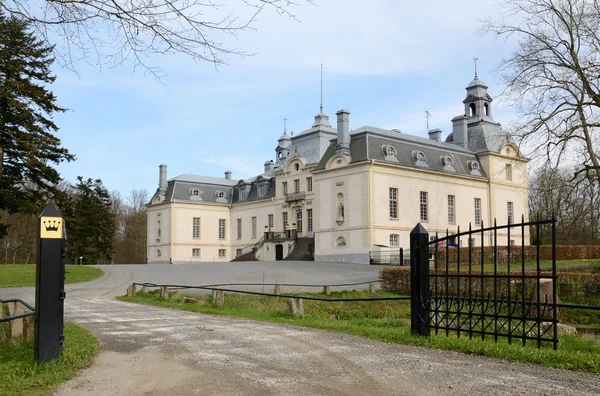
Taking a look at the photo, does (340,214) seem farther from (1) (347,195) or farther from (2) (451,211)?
(2) (451,211)

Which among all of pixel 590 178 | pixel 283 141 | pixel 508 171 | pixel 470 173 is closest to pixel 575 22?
pixel 590 178

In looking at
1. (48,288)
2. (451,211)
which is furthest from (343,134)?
(48,288)

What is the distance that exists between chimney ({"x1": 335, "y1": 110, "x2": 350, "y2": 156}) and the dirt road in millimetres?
32613

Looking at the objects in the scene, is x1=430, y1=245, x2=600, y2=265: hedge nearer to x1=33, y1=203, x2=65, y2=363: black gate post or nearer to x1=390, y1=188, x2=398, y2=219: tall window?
x1=390, y1=188, x2=398, y2=219: tall window

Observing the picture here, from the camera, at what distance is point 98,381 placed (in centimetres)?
584

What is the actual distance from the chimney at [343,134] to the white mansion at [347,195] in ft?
0.25

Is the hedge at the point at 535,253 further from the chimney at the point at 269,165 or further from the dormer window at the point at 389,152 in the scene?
the chimney at the point at 269,165

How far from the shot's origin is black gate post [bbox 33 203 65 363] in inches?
251

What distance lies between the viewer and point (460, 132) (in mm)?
49156

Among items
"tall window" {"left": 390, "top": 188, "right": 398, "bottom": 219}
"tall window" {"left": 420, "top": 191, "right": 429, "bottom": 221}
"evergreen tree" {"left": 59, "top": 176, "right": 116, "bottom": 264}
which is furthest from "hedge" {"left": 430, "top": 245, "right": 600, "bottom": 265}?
A: "evergreen tree" {"left": 59, "top": 176, "right": 116, "bottom": 264}

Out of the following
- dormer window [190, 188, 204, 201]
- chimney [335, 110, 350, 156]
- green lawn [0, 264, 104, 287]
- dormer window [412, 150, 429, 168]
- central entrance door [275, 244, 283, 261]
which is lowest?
green lawn [0, 264, 104, 287]

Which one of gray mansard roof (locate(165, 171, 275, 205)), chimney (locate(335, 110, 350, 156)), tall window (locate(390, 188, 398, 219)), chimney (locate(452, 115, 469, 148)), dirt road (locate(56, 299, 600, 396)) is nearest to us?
dirt road (locate(56, 299, 600, 396))

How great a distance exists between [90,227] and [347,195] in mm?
29145

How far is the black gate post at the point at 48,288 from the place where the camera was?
20.9 ft
